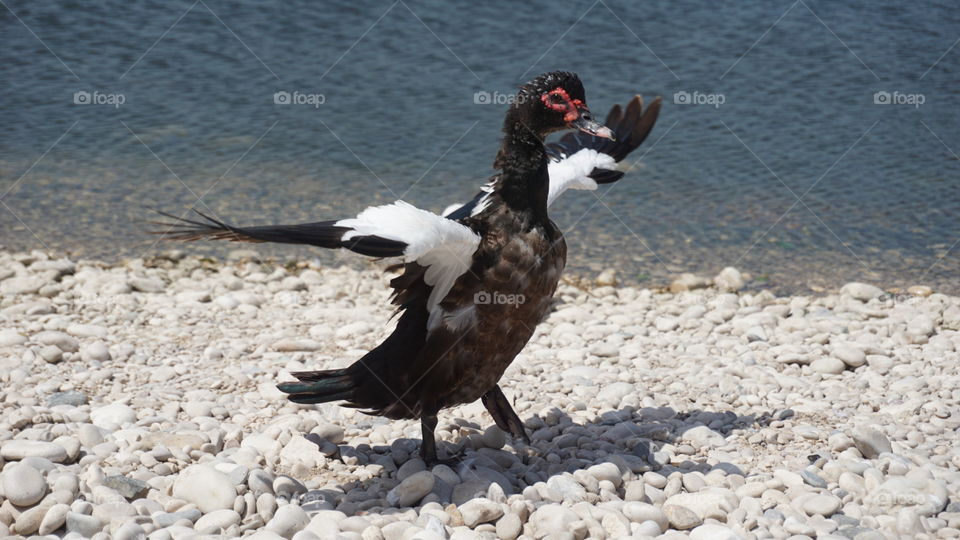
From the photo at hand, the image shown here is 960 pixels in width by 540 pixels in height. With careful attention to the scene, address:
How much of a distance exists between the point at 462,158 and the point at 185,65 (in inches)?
170

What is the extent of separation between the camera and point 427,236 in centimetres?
369

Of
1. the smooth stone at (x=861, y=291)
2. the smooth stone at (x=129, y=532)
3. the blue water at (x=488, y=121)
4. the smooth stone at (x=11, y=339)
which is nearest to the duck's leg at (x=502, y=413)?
the smooth stone at (x=129, y=532)

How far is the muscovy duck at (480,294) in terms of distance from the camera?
4238 millimetres

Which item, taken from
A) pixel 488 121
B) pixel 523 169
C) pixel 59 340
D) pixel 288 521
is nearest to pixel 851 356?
pixel 523 169

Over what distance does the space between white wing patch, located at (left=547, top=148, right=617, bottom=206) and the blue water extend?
2839mm

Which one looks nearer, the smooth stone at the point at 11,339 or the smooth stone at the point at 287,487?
the smooth stone at the point at 287,487

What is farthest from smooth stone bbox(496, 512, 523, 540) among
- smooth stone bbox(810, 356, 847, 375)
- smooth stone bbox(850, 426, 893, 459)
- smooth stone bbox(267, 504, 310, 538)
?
smooth stone bbox(810, 356, 847, 375)

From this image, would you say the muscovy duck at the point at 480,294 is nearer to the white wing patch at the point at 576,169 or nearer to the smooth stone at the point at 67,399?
the white wing patch at the point at 576,169

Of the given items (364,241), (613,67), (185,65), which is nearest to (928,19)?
(613,67)

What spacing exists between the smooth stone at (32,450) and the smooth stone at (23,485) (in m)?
0.28

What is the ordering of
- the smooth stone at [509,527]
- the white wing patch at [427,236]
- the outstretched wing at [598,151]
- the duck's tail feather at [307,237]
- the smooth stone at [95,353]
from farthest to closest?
the smooth stone at [95,353] → the outstretched wing at [598,151] → the smooth stone at [509,527] → the white wing patch at [427,236] → the duck's tail feather at [307,237]

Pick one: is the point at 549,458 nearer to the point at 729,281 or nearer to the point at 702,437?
the point at 702,437

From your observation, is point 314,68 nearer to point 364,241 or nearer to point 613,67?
point 613,67

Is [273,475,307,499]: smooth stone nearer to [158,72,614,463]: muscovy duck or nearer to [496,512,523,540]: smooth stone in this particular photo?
[158,72,614,463]: muscovy duck
